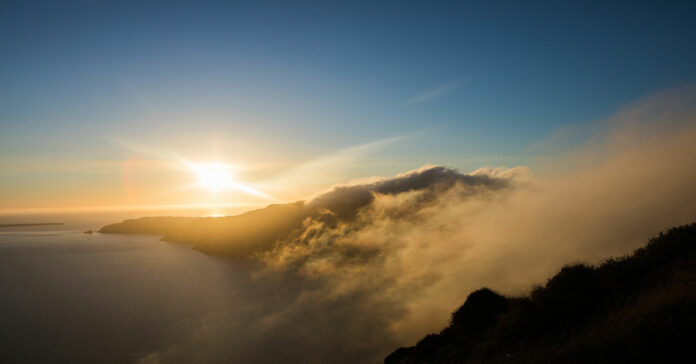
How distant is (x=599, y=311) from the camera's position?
48.7 feet

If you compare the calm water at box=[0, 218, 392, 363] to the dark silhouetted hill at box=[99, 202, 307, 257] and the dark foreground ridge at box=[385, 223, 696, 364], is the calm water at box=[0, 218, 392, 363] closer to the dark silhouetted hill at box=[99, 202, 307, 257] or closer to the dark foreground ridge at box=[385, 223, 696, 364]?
the dark foreground ridge at box=[385, 223, 696, 364]

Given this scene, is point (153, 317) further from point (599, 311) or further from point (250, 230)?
point (250, 230)

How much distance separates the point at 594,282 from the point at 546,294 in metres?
2.96

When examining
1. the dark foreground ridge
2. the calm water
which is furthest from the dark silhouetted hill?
the dark foreground ridge

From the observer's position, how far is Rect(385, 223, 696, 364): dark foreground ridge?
8641mm

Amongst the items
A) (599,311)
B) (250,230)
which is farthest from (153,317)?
(250,230)

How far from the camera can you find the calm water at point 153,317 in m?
42.2

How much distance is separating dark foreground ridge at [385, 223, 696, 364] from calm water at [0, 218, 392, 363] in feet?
106

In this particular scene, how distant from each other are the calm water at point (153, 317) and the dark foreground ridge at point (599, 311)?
106 ft

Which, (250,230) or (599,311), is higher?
(599,311)

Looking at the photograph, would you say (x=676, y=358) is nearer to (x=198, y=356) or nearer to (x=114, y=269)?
(x=198, y=356)

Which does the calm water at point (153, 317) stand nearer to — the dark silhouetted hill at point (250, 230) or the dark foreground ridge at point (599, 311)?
the dark foreground ridge at point (599, 311)

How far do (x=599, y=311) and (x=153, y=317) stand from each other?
7025cm

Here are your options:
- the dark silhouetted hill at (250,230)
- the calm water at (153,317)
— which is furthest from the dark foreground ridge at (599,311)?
the dark silhouetted hill at (250,230)
